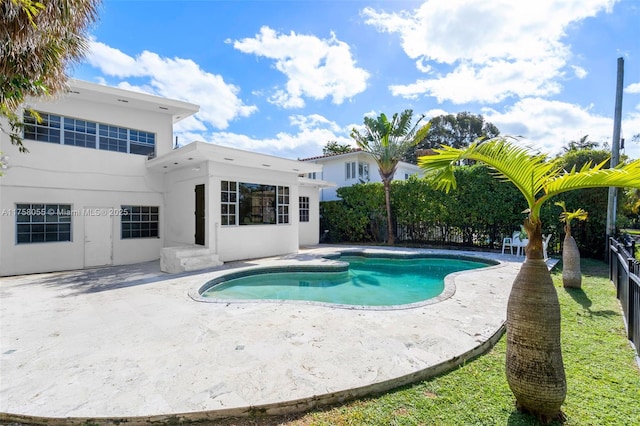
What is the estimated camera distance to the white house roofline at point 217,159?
9.97 meters

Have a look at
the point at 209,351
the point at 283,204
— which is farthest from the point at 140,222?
the point at 209,351

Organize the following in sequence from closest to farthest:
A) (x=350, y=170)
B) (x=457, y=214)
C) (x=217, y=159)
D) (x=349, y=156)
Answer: (x=217, y=159)
(x=457, y=214)
(x=349, y=156)
(x=350, y=170)

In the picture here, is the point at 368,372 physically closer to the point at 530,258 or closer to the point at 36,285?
the point at 530,258

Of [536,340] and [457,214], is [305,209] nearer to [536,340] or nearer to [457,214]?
[457,214]

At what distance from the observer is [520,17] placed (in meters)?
7.78

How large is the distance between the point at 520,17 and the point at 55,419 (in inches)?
452

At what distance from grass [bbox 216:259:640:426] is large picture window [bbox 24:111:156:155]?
12595 mm

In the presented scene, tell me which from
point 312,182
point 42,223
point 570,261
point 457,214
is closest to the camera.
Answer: point 570,261

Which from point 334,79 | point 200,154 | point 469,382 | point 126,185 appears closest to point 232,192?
point 200,154

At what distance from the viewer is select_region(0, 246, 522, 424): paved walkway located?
120 inches

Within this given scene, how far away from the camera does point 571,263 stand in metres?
7.38

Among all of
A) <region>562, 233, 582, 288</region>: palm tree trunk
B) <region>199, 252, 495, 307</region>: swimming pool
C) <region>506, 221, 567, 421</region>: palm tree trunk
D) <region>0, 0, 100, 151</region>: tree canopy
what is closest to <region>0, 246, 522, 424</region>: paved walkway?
<region>506, 221, 567, 421</region>: palm tree trunk

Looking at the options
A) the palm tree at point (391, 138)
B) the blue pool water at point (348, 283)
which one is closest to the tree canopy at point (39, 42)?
the blue pool water at point (348, 283)

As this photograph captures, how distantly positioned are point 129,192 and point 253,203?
5.07 metres
